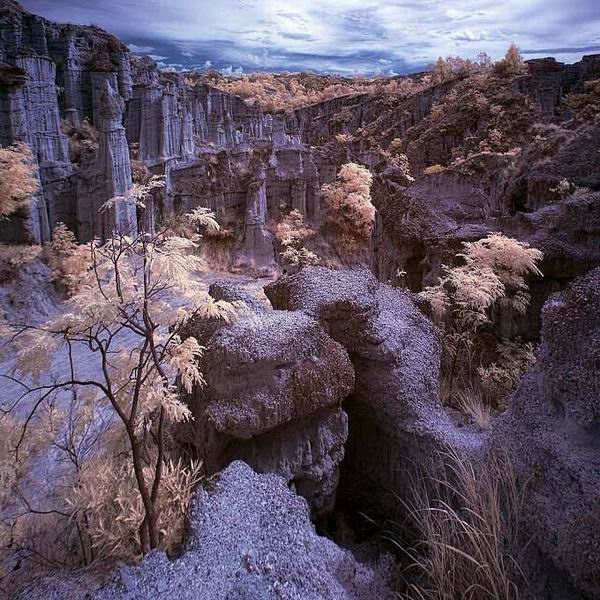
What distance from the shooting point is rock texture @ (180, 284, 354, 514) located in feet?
15.9

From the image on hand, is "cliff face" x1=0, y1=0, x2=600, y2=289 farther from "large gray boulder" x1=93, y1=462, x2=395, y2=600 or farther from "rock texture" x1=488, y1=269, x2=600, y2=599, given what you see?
"large gray boulder" x1=93, y1=462, x2=395, y2=600

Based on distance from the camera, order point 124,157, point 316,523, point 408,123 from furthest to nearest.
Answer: point 408,123 < point 124,157 < point 316,523

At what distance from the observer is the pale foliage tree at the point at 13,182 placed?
12.4 m

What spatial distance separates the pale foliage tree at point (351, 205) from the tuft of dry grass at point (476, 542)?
14414 mm

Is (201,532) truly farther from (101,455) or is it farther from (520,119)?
(520,119)

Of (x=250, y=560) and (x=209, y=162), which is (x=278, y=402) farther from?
(x=209, y=162)

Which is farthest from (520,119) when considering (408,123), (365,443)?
(365,443)

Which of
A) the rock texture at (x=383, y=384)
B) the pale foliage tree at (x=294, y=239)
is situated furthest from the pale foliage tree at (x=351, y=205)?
the rock texture at (x=383, y=384)

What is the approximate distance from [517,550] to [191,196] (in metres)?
18.6

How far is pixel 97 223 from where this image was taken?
1596cm

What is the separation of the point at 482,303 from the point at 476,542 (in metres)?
4.81

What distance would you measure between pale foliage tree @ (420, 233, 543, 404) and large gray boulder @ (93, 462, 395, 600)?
168 inches

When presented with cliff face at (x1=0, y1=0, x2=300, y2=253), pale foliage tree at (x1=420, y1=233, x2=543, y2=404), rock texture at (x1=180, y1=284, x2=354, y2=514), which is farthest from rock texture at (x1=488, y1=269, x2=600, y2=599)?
cliff face at (x1=0, y1=0, x2=300, y2=253)

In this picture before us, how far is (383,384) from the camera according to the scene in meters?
5.75
